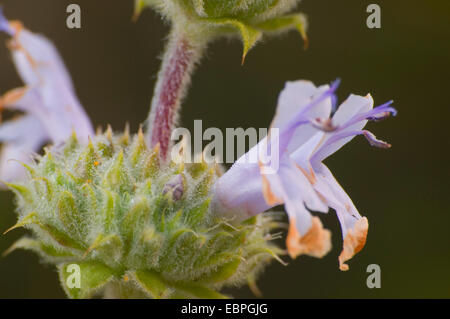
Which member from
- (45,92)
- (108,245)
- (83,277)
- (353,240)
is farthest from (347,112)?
(45,92)

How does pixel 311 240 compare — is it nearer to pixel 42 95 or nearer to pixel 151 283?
pixel 151 283

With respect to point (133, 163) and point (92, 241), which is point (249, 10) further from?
point (92, 241)

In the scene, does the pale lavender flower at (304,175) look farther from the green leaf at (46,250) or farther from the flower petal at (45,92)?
the flower petal at (45,92)

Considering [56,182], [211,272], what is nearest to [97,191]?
[56,182]

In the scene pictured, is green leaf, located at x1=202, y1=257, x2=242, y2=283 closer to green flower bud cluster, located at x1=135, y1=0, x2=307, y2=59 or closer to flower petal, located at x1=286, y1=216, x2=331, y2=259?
flower petal, located at x1=286, y1=216, x2=331, y2=259

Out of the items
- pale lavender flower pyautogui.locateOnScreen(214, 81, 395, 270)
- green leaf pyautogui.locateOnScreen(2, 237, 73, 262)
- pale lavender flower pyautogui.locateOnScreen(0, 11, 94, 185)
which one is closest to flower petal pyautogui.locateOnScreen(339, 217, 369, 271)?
pale lavender flower pyautogui.locateOnScreen(214, 81, 395, 270)
